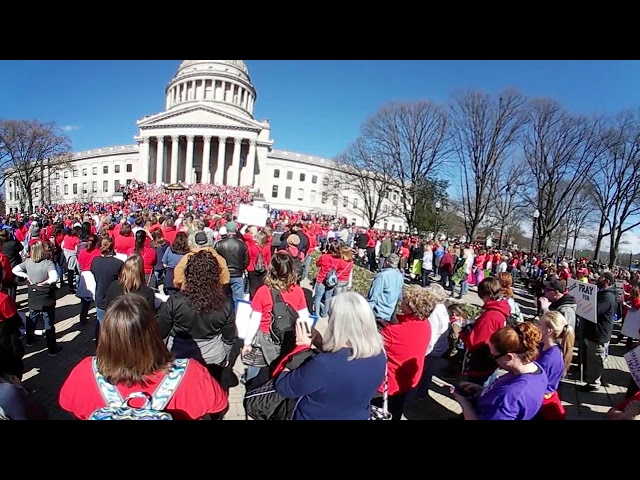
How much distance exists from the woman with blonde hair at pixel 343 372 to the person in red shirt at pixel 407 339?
1184 mm

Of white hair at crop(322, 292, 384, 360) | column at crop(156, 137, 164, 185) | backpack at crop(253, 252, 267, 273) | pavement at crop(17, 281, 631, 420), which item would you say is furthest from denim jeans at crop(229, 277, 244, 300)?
column at crop(156, 137, 164, 185)

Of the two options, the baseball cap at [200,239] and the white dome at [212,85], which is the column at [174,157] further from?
the baseball cap at [200,239]

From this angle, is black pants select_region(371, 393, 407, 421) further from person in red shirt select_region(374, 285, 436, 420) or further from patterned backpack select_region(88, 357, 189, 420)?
patterned backpack select_region(88, 357, 189, 420)

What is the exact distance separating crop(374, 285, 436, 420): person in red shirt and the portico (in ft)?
186

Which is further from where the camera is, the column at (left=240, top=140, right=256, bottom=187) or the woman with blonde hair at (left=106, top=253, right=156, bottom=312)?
the column at (left=240, top=140, right=256, bottom=187)

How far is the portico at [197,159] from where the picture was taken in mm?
54406

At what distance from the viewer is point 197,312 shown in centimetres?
289

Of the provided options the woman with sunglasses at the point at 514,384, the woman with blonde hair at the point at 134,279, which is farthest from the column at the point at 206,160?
the woman with sunglasses at the point at 514,384

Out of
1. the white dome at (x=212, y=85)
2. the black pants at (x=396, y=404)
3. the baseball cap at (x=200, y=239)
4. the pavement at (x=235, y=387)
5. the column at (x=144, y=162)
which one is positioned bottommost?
the pavement at (x=235, y=387)

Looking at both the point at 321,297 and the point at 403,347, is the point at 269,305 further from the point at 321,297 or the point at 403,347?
the point at 321,297

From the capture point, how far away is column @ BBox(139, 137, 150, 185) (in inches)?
2090

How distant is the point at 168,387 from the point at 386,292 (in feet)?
12.9
